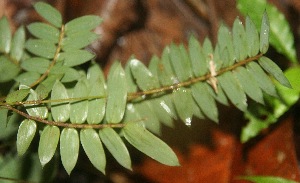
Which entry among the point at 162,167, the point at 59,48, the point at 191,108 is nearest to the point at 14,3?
the point at 59,48

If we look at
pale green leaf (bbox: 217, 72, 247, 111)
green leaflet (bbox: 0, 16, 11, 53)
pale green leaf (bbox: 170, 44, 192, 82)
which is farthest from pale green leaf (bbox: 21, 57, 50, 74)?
pale green leaf (bbox: 217, 72, 247, 111)

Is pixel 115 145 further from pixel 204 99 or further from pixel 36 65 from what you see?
pixel 36 65

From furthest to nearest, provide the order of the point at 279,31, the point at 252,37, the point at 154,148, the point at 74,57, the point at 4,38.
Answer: the point at 279,31 < the point at 4,38 < the point at 74,57 < the point at 252,37 < the point at 154,148

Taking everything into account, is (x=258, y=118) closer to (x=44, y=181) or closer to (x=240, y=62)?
(x=240, y=62)

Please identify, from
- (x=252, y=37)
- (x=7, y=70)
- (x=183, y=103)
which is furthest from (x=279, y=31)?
(x=7, y=70)

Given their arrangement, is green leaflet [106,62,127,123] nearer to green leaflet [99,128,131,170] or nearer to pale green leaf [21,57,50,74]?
green leaflet [99,128,131,170]

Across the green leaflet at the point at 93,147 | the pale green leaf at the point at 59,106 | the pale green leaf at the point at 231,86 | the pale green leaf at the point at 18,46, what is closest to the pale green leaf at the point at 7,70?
the pale green leaf at the point at 18,46
